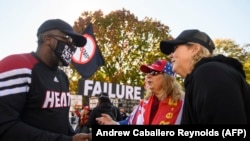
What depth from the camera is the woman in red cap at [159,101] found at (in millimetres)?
3834

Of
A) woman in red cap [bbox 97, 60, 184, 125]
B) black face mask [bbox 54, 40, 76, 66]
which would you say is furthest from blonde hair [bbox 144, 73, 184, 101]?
black face mask [bbox 54, 40, 76, 66]

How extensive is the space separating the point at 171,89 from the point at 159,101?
22 cm

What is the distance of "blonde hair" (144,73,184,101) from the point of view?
409 cm

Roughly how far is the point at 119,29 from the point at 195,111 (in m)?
30.4

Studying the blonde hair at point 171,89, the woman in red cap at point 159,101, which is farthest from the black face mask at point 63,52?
the blonde hair at point 171,89

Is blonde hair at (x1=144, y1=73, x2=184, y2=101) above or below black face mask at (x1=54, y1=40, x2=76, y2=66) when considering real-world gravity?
below

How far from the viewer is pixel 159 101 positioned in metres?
4.16
